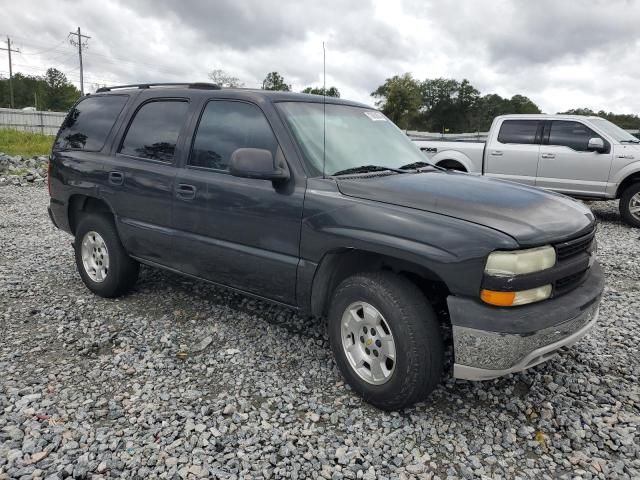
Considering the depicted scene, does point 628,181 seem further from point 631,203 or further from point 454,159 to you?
point 454,159

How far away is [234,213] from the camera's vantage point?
3.44 meters

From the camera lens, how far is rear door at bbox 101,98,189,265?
3.88 meters

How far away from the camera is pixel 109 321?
4.14m

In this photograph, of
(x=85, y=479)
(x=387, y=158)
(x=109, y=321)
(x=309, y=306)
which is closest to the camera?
(x=85, y=479)

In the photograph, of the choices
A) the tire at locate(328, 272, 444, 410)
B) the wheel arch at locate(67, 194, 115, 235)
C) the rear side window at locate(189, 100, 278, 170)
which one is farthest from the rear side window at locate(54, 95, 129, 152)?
the tire at locate(328, 272, 444, 410)

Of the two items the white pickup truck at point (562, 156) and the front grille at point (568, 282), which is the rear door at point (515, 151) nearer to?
the white pickup truck at point (562, 156)

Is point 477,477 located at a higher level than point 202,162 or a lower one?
lower

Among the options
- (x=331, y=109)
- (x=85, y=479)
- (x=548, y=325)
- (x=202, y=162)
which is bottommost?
(x=85, y=479)

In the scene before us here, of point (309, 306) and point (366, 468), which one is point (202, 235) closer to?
point (309, 306)

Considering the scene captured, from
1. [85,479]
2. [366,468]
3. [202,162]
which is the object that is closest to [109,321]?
[202,162]

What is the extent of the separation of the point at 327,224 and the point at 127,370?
172 centimetres

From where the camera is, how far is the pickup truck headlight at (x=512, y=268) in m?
2.45

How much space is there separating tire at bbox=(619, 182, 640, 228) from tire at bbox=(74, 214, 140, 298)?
26.8 feet

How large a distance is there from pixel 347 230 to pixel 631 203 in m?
7.79
